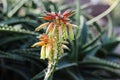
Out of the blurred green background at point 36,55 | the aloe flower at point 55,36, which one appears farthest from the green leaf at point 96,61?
the aloe flower at point 55,36

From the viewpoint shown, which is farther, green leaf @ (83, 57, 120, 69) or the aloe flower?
green leaf @ (83, 57, 120, 69)

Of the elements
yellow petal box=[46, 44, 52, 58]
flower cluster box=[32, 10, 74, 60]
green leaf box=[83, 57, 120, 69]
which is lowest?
green leaf box=[83, 57, 120, 69]

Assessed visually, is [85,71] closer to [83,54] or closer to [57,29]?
[83,54]

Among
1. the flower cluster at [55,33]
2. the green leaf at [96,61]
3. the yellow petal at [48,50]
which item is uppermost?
the flower cluster at [55,33]

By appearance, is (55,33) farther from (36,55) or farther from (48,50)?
(36,55)

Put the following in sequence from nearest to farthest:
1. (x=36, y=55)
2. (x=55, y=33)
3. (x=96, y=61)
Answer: (x=55, y=33) < (x=36, y=55) < (x=96, y=61)

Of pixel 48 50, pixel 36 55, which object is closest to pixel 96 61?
pixel 36 55

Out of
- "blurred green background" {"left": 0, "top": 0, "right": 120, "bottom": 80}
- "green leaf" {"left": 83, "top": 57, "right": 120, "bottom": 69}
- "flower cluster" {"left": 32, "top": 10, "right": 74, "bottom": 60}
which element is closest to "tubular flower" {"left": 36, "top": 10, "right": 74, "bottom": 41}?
"flower cluster" {"left": 32, "top": 10, "right": 74, "bottom": 60}

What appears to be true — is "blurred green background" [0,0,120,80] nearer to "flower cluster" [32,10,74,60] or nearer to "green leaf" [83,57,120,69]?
"green leaf" [83,57,120,69]

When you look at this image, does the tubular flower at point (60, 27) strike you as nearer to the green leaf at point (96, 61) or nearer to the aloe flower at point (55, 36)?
the aloe flower at point (55, 36)

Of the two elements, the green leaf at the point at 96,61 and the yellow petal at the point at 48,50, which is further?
the green leaf at the point at 96,61

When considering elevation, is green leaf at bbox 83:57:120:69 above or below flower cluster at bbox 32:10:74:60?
below

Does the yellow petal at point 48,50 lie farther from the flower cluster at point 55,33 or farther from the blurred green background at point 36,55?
the blurred green background at point 36,55

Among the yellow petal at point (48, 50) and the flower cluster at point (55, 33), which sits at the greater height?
the flower cluster at point (55, 33)
